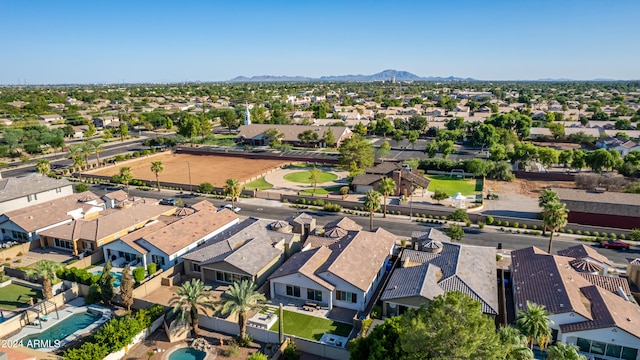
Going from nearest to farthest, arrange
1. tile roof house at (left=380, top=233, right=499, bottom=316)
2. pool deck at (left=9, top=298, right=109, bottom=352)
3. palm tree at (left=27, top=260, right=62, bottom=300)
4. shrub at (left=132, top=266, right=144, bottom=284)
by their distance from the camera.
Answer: pool deck at (left=9, top=298, right=109, bottom=352)
tile roof house at (left=380, top=233, right=499, bottom=316)
palm tree at (left=27, top=260, right=62, bottom=300)
shrub at (left=132, top=266, right=144, bottom=284)

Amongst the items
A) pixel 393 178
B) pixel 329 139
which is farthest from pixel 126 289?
pixel 329 139

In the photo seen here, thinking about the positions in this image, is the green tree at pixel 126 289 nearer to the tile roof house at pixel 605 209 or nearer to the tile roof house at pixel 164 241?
the tile roof house at pixel 164 241

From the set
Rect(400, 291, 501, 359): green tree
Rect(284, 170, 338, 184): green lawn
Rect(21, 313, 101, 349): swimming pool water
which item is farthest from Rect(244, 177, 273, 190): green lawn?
Rect(400, 291, 501, 359): green tree

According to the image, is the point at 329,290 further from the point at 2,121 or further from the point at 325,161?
the point at 2,121

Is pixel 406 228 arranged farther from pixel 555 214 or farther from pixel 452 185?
pixel 452 185

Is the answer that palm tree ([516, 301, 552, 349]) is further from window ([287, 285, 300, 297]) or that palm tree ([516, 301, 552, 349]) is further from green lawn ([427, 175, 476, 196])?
green lawn ([427, 175, 476, 196])

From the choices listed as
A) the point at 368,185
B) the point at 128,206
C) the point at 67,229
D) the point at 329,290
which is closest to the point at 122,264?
the point at 67,229
